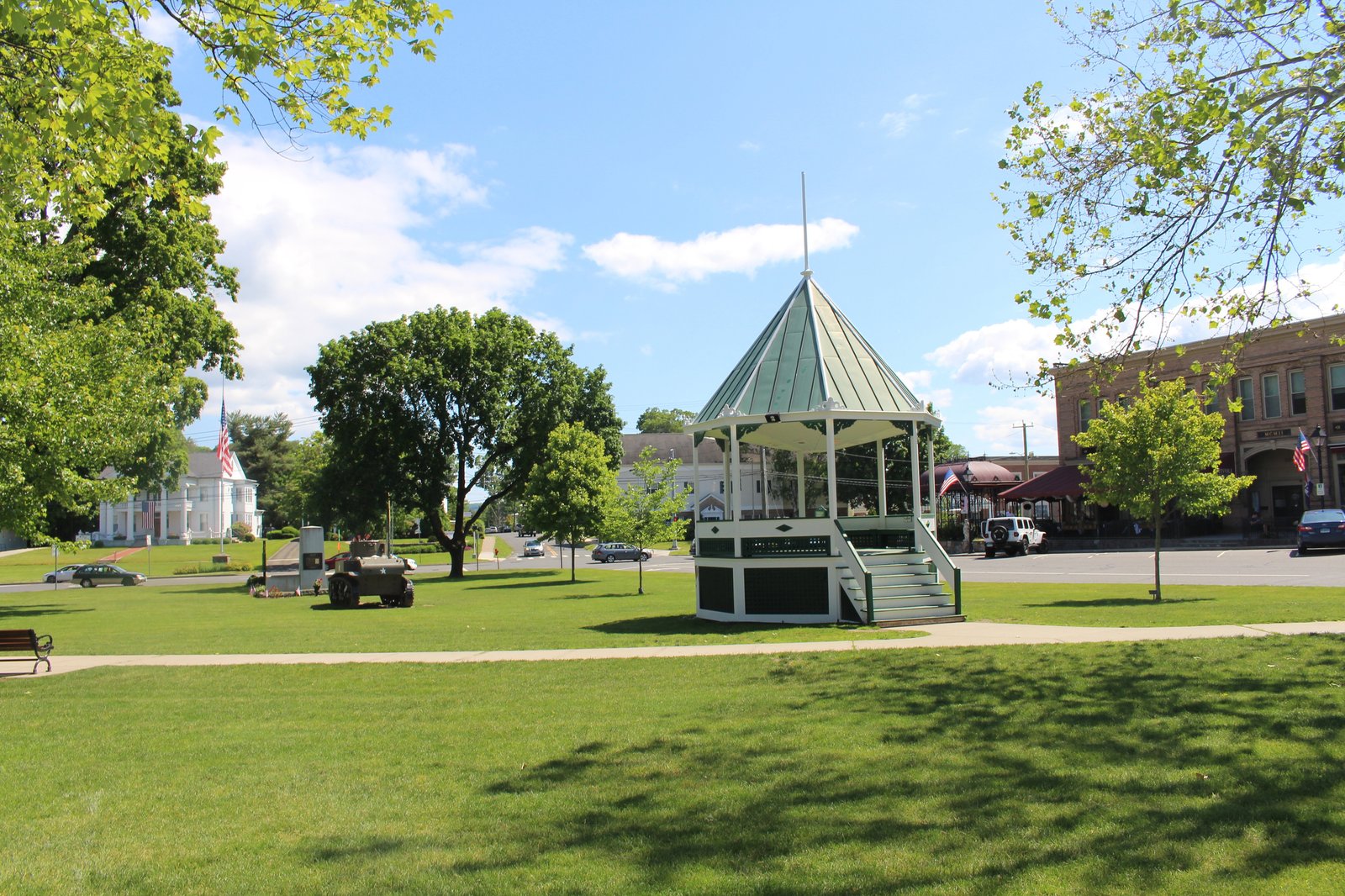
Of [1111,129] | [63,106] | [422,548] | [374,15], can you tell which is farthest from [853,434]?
[422,548]

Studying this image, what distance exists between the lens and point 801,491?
2242cm

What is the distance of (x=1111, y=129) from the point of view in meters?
11.1

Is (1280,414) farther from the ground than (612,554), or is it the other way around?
(1280,414)

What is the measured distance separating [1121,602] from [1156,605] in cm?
119

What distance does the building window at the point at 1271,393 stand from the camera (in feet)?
145

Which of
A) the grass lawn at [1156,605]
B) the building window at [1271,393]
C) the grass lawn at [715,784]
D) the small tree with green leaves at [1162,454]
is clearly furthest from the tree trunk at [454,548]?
the building window at [1271,393]

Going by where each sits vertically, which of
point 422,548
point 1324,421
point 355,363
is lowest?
point 422,548

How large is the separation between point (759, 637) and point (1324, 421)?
3852 centimetres

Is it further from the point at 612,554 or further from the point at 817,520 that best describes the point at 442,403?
the point at 817,520

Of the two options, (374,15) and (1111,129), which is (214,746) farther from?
(1111,129)

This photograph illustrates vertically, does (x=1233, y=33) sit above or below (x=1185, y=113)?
above

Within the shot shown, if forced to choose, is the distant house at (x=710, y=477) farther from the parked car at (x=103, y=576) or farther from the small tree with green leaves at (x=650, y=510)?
the parked car at (x=103, y=576)

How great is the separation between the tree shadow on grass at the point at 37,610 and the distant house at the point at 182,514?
6491cm

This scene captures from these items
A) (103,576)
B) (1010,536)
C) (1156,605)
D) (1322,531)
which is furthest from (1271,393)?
(103,576)
